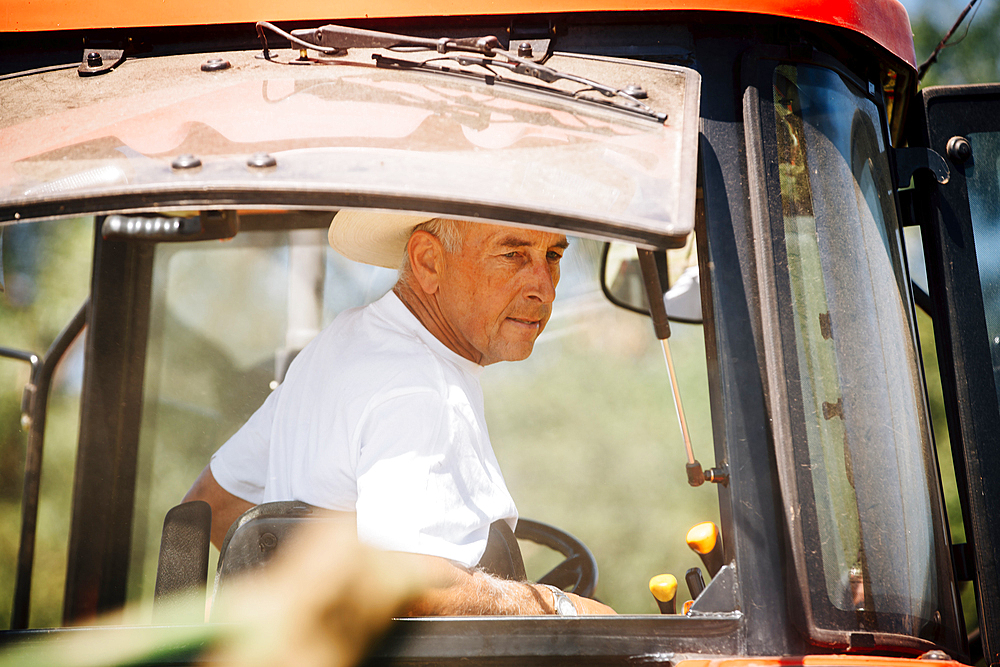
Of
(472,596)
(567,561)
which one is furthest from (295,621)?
(567,561)

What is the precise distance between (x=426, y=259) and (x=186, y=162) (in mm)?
779

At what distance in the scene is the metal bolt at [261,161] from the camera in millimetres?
1106

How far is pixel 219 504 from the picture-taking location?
212cm

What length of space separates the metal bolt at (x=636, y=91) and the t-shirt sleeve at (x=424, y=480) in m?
0.61

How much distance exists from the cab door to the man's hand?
26.8 inches

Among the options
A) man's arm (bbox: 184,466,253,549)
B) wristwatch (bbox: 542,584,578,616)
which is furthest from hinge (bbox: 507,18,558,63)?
man's arm (bbox: 184,466,253,549)

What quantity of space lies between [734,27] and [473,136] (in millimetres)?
521

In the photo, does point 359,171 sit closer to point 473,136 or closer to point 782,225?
point 473,136

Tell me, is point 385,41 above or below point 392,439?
above

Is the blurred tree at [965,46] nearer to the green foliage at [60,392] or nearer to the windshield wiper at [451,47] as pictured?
the green foliage at [60,392]

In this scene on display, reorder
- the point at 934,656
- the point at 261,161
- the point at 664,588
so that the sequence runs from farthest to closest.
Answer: the point at 664,588, the point at 934,656, the point at 261,161

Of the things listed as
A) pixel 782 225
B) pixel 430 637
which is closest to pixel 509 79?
pixel 782 225

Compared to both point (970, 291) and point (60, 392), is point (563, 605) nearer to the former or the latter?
point (970, 291)

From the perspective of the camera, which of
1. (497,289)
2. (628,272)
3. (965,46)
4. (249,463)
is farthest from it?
(965,46)
